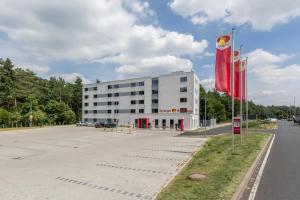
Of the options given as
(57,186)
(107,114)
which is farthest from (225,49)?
(107,114)

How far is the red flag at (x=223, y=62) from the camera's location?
15836 millimetres

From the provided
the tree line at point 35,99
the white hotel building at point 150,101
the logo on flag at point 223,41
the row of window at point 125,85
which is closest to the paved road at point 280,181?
the logo on flag at point 223,41

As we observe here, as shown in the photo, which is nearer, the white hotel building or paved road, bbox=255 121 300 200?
paved road, bbox=255 121 300 200

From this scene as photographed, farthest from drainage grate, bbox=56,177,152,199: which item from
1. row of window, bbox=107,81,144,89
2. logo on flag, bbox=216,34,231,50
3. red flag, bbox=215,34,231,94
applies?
row of window, bbox=107,81,144,89

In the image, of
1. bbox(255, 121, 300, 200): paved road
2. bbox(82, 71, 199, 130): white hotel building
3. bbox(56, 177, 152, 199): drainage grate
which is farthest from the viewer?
bbox(82, 71, 199, 130): white hotel building

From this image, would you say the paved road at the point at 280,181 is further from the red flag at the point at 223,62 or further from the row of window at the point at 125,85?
the row of window at the point at 125,85

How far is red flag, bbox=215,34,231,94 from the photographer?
15836 mm

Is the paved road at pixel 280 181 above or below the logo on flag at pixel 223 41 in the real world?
below

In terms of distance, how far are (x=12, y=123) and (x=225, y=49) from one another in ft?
213

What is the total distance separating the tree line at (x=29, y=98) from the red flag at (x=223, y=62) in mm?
61881

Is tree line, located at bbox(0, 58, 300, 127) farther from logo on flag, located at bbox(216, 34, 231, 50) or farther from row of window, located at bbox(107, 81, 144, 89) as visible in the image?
logo on flag, located at bbox(216, 34, 231, 50)

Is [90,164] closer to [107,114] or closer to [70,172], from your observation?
[70,172]

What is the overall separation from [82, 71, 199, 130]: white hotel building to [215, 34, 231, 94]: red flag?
36907mm

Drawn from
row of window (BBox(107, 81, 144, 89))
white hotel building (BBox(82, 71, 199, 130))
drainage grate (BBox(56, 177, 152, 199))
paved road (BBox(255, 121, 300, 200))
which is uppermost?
row of window (BBox(107, 81, 144, 89))
